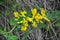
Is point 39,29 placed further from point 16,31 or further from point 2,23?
point 2,23

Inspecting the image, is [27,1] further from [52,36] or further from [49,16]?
[52,36]

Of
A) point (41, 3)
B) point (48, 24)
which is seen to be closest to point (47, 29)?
point (48, 24)

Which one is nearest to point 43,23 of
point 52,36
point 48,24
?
point 48,24

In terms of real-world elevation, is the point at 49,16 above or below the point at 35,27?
above

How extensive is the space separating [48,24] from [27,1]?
1.00 ft

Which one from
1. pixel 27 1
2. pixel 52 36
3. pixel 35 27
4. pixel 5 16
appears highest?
pixel 27 1

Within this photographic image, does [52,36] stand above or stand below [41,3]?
below

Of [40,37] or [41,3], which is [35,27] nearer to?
[40,37]

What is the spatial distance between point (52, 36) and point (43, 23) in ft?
0.67

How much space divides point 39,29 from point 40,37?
0.08 meters

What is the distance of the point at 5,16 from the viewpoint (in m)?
1.78

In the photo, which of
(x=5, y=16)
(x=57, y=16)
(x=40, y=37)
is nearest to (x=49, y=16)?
(x=57, y=16)

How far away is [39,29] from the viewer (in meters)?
1.82

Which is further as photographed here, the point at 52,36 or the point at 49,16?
the point at 52,36
